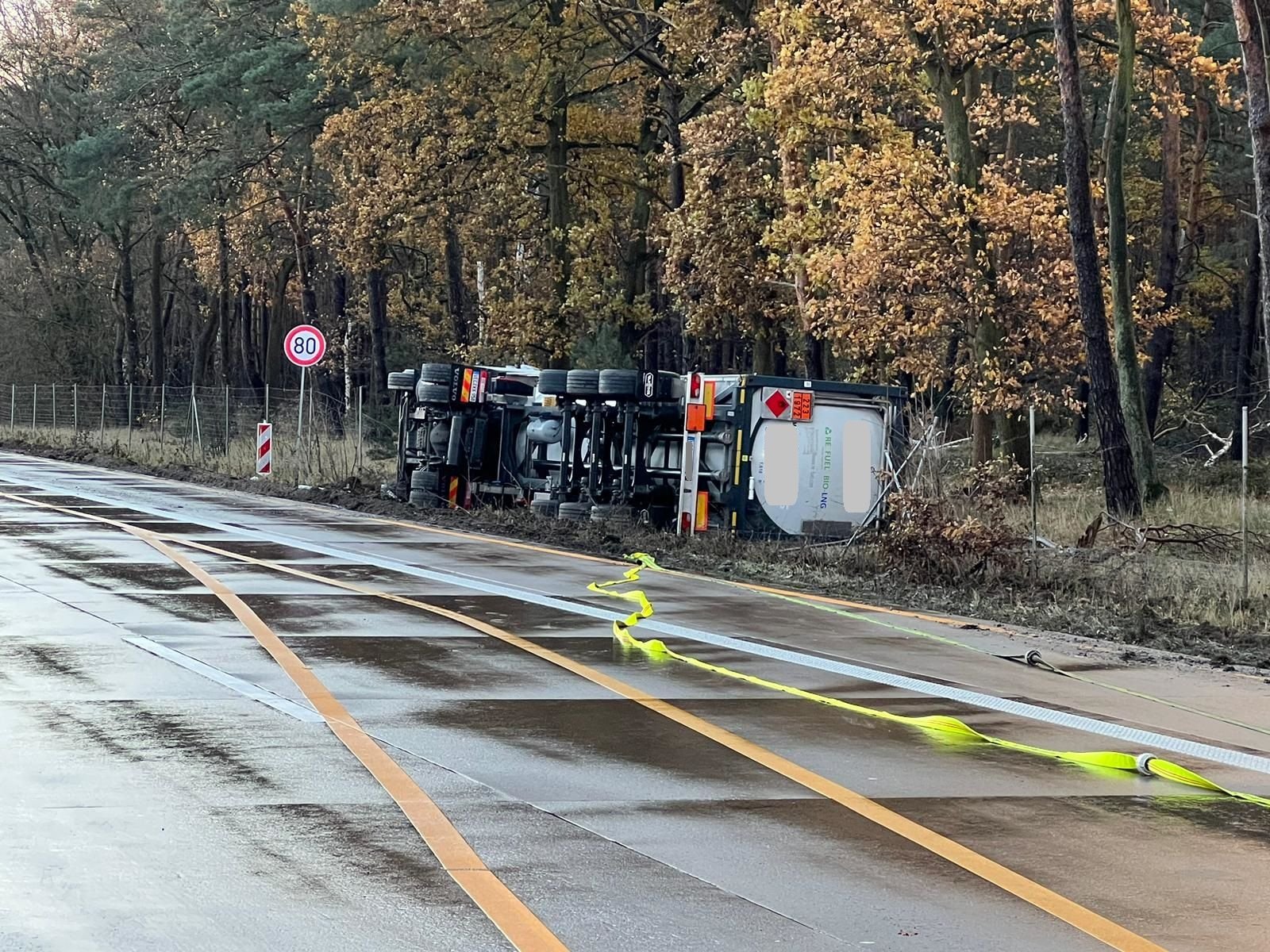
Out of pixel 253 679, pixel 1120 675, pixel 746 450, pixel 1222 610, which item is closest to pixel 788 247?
pixel 746 450

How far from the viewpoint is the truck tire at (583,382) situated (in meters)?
22.0

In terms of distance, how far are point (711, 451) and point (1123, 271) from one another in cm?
900

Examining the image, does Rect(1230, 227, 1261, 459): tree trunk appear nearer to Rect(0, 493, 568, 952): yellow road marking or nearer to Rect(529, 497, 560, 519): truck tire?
Rect(529, 497, 560, 519): truck tire

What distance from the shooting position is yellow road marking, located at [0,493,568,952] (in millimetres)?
5645

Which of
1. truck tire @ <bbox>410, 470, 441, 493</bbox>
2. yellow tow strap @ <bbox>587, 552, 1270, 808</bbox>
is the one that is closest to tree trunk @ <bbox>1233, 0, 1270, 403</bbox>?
yellow tow strap @ <bbox>587, 552, 1270, 808</bbox>

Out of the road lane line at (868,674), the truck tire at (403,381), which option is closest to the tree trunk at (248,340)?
the truck tire at (403,381)

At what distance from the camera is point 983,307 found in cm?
2711

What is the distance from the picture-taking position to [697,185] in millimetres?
33438

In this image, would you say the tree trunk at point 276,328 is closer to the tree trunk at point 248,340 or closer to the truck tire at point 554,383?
the tree trunk at point 248,340

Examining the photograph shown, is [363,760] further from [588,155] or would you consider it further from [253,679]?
[588,155]

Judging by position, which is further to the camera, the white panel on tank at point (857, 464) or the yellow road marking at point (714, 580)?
the white panel on tank at point (857, 464)

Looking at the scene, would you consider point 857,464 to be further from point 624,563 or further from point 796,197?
point 796,197

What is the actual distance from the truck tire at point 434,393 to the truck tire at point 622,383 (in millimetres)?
4291

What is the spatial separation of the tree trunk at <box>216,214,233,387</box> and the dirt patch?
116 ft
